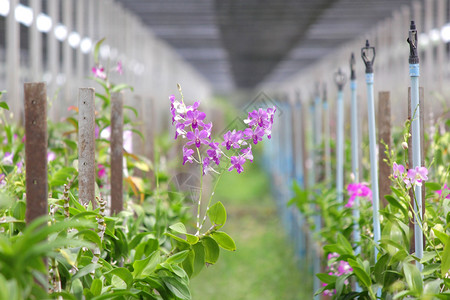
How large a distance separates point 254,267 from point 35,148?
3734mm

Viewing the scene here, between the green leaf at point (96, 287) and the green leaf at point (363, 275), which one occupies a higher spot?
the green leaf at point (96, 287)

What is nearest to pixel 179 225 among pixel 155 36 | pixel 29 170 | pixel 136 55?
pixel 29 170

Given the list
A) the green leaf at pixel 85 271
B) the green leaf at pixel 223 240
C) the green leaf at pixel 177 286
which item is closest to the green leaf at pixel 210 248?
the green leaf at pixel 223 240

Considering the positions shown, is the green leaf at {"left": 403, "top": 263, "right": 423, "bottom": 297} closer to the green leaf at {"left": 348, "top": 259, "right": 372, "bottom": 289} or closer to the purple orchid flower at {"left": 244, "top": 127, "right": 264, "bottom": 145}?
the green leaf at {"left": 348, "top": 259, "right": 372, "bottom": 289}

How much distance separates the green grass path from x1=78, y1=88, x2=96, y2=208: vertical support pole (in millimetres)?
2374

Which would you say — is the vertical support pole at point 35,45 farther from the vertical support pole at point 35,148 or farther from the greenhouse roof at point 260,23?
the vertical support pole at point 35,148

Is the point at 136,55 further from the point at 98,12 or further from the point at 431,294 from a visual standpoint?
the point at 431,294

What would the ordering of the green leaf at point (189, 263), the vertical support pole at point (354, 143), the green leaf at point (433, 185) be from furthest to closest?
the vertical support pole at point (354, 143), the green leaf at point (433, 185), the green leaf at point (189, 263)

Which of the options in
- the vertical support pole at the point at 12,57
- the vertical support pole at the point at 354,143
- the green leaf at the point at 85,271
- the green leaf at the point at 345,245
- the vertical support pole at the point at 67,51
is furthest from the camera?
the vertical support pole at the point at 67,51

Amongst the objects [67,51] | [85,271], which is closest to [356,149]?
[85,271]

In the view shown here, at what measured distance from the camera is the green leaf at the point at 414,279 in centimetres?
138

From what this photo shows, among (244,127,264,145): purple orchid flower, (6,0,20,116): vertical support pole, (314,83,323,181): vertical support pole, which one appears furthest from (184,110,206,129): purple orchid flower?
(6,0,20,116): vertical support pole

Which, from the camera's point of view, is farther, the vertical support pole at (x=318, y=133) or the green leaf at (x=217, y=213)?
the vertical support pole at (x=318, y=133)

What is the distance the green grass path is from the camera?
4.00 m
